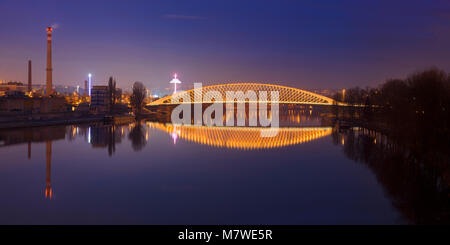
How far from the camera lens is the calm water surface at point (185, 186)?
4891mm

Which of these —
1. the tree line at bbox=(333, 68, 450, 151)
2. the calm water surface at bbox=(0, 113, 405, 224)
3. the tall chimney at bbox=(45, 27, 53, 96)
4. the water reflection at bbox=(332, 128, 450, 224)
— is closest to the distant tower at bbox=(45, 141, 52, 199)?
the calm water surface at bbox=(0, 113, 405, 224)

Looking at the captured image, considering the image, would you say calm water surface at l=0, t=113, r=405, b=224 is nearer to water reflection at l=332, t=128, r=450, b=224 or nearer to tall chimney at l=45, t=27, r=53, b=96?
water reflection at l=332, t=128, r=450, b=224

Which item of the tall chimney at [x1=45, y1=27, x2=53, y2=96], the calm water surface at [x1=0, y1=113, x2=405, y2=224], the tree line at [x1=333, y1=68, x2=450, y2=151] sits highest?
the tall chimney at [x1=45, y1=27, x2=53, y2=96]

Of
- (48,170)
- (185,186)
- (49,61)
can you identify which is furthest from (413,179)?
(49,61)

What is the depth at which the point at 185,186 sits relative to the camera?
652 centimetres

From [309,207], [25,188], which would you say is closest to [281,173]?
[309,207]

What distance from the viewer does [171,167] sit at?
27.6 ft

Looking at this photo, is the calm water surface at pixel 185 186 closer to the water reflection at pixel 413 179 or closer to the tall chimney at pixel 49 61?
the water reflection at pixel 413 179

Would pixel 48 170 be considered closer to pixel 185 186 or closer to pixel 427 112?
pixel 185 186

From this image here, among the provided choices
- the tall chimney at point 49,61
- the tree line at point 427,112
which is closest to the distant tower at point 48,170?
the tree line at point 427,112

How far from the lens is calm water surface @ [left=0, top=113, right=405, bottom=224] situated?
4.89 m

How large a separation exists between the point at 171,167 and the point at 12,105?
17.1 metres
